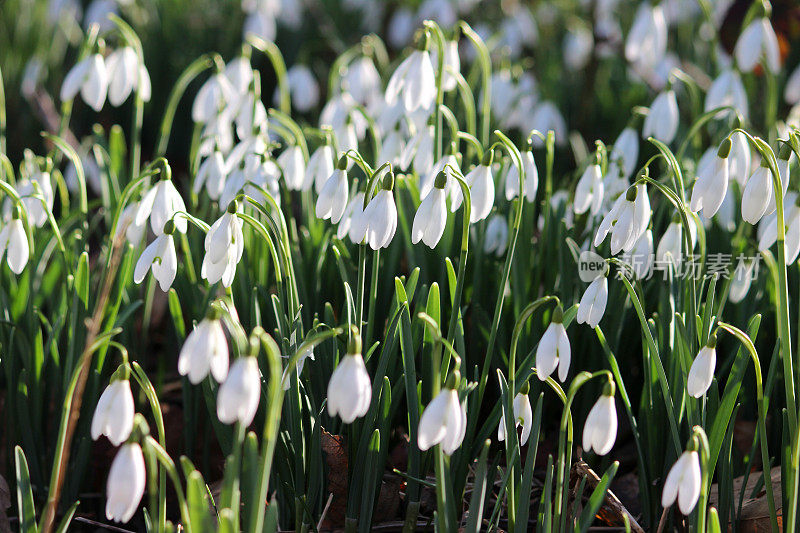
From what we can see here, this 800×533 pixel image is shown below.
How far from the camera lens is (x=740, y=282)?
157 cm

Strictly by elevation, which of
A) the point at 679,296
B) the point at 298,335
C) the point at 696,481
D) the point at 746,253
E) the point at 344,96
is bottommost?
the point at 696,481

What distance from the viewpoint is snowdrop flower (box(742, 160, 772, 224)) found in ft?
4.05

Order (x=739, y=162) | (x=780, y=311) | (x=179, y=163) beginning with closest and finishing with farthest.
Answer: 1. (x=780, y=311)
2. (x=739, y=162)
3. (x=179, y=163)

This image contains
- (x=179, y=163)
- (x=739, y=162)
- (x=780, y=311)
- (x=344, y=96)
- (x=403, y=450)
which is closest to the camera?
(x=780, y=311)

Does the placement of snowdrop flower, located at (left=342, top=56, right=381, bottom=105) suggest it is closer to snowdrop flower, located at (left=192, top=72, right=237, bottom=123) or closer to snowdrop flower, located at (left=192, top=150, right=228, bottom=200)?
snowdrop flower, located at (left=192, top=72, right=237, bottom=123)

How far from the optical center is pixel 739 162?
1557 millimetres

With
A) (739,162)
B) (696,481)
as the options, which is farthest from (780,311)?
(739,162)

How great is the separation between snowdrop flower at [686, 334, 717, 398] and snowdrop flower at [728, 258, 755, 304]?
0.45 metres

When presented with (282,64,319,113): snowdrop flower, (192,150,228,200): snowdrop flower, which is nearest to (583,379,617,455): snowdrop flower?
(192,150,228,200): snowdrop flower

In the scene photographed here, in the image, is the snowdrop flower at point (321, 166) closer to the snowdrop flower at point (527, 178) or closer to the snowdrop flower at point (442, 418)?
the snowdrop flower at point (527, 178)

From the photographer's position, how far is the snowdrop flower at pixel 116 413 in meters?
1.03

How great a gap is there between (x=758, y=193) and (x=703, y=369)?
0.95ft

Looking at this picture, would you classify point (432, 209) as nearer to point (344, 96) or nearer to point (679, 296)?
point (679, 296)

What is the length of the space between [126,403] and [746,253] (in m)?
1.28
